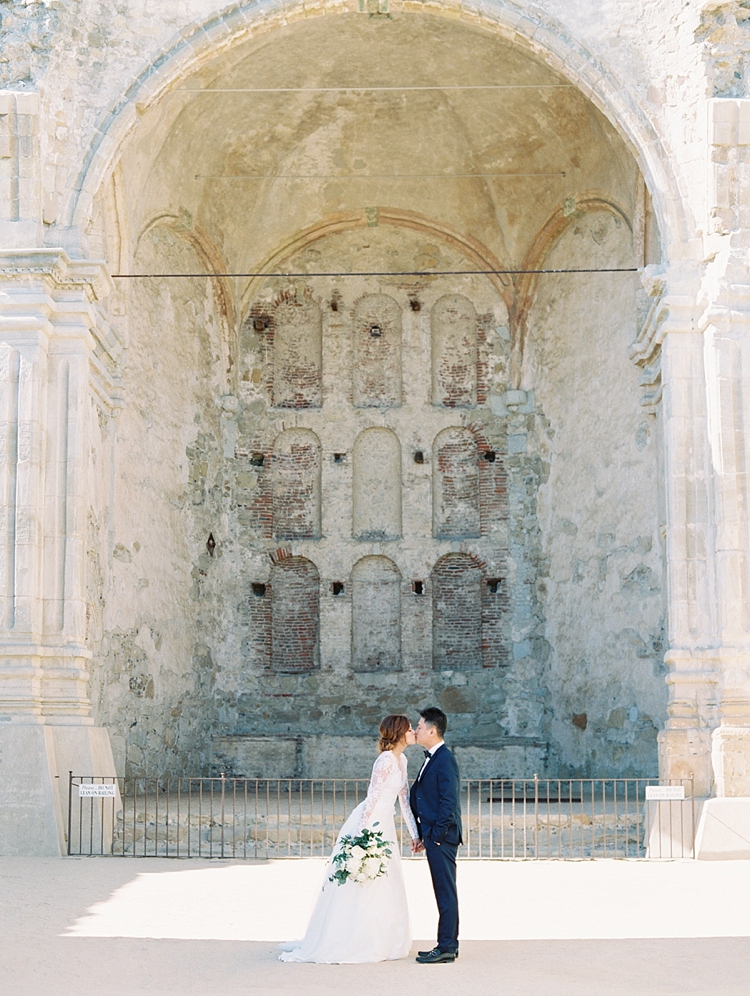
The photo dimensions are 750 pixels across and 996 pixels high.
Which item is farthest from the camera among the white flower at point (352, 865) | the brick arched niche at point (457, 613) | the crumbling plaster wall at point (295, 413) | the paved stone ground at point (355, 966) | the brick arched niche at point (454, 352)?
A: the brick arched niche at point (454, 352)

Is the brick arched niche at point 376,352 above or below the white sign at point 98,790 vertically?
above

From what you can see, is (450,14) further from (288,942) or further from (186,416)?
(288,942)


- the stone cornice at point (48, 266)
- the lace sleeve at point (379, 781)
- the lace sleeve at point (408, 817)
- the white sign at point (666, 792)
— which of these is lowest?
the white sign at point (666, 792)

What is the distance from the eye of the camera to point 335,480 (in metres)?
19.4

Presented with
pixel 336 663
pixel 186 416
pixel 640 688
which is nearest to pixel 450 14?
pixel 186 416

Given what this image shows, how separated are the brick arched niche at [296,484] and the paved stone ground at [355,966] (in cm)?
828

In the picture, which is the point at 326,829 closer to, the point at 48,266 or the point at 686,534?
the point at 686,534

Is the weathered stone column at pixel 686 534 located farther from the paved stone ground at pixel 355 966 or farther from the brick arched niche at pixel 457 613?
the brick arched niche at pixel 457 613

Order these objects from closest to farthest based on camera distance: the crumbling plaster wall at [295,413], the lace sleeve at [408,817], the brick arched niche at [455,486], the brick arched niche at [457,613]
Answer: the lace sleeve at [408,817]
the crumbling plaster wall at [295,413]
the brick arched niche at [457,613]
the brick arched niche at [455,486]

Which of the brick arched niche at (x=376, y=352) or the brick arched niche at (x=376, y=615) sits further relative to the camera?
the brick arched niche at (x=376, y=352)

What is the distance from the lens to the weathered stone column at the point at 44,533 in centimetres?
1209

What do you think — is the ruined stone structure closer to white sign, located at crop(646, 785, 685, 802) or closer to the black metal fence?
the black metal fence

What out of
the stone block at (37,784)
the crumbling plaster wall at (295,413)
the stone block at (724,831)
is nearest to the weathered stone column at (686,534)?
the stone block at (724,831)

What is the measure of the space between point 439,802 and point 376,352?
43.2ft
